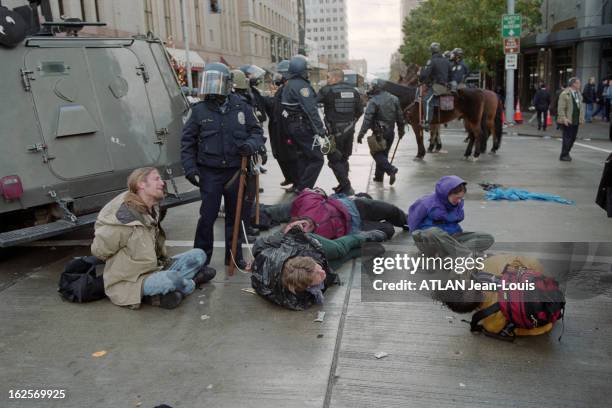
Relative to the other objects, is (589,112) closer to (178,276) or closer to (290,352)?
(178,276)

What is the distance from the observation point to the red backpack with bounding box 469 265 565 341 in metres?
3.80

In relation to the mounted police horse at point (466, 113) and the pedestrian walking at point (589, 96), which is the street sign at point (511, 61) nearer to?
the pedestrian walking at point (589, 96)

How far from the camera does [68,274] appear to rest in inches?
200

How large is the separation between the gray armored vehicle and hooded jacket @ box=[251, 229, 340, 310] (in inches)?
75.4

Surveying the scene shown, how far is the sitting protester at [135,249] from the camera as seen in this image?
4.63 meters

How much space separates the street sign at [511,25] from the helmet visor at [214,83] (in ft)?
63.8

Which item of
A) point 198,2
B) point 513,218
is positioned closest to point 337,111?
point 513,218

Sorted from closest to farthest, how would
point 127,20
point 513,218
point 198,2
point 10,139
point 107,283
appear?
point 107,283, point 10,139, point 513,218, point 127,20, point 198,2

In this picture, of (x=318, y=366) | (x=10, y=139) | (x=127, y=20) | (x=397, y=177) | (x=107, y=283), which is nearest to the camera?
(x=318, y=366)

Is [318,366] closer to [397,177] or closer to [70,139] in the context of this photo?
[70,139]

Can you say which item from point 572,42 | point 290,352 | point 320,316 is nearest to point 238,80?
point 320,316

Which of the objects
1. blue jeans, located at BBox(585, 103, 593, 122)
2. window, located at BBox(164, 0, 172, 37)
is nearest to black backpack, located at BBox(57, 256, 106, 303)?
blue jeans, located at BBox(585, 103, 593, 122)

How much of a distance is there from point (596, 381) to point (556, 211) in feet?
15.5

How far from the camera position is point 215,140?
5316 millimetres
